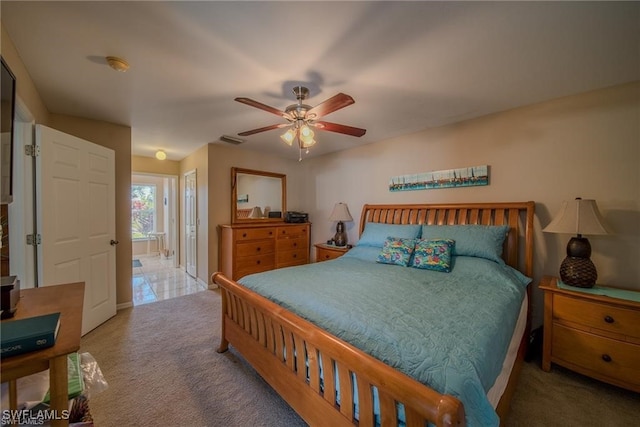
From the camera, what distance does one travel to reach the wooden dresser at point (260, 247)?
374 centimetres

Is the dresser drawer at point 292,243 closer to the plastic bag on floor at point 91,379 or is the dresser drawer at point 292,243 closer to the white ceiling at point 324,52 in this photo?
the white ceiling at point 324,52

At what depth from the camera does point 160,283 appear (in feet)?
14.1

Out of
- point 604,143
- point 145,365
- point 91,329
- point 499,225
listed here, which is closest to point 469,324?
point 499,225

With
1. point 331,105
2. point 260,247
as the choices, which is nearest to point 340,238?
point 260,247

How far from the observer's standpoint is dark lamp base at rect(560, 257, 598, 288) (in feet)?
6.40

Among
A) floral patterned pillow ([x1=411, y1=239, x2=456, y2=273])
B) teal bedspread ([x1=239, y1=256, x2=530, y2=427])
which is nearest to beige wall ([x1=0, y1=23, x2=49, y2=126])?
teal bedspread ([x1=239, y1=256, x2=530, y2=427])

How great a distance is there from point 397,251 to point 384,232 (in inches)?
17.2

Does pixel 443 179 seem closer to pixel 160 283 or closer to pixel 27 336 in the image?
pixel 27 336

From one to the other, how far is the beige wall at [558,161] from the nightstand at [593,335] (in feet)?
1.43

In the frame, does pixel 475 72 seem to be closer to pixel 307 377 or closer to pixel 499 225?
pixel 499 225

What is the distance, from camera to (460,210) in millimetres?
2854

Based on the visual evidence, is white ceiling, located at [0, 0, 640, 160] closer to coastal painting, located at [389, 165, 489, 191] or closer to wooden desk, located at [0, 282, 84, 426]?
coastal painting, located at [389, 165, 489, 191]

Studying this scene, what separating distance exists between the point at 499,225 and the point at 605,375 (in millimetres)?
1309

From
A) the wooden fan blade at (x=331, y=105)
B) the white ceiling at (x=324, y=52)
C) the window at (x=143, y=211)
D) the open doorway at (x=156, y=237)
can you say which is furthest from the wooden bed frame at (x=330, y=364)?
the window at (x=143, y=211)
